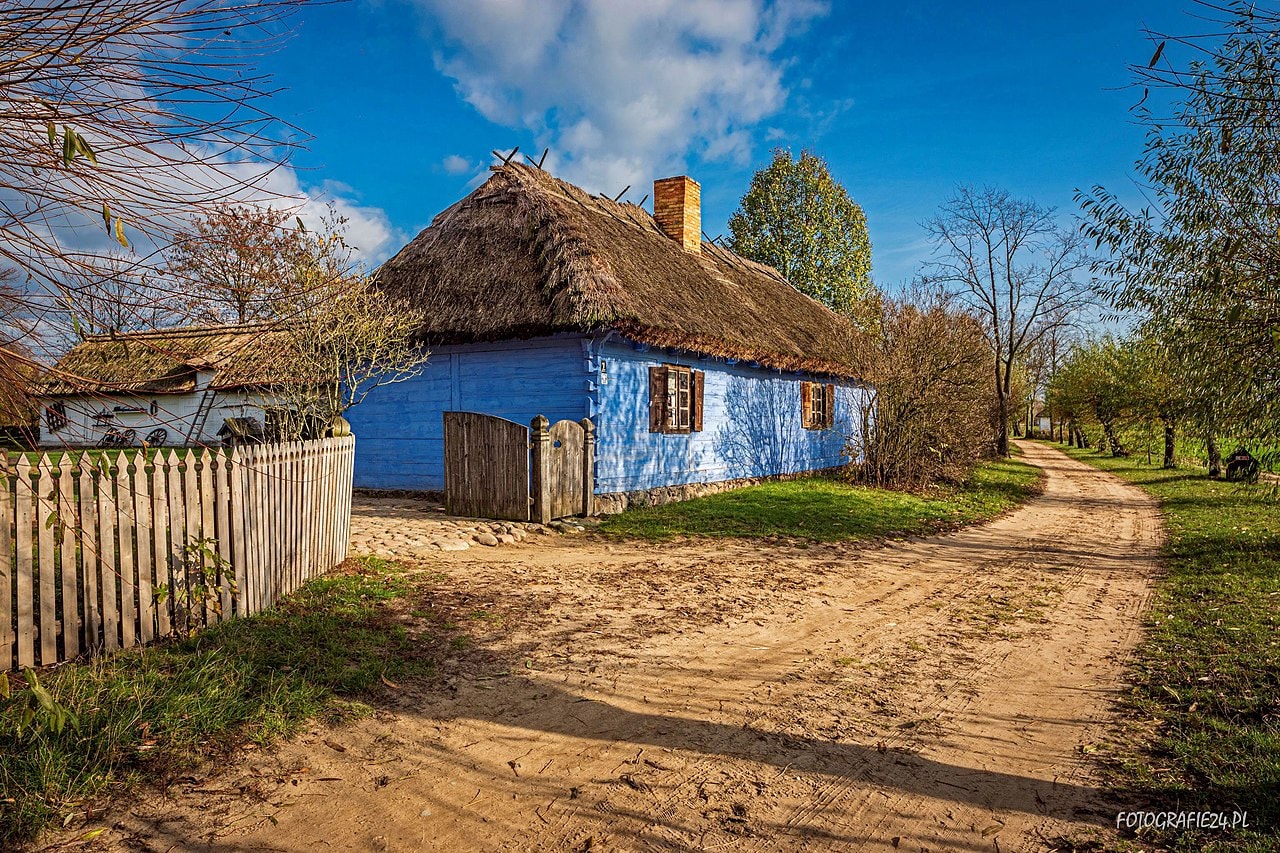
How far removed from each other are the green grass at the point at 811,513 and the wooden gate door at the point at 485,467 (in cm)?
155

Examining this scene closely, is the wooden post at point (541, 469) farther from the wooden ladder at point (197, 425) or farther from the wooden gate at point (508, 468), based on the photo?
the wooden ladder at point (197, 425)

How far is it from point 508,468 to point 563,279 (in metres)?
3.57

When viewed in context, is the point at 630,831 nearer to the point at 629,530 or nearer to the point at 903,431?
the point at 629,530

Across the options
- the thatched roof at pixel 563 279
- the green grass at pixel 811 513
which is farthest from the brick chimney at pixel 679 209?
the green grass at pixel 811 513

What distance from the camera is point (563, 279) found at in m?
12.2

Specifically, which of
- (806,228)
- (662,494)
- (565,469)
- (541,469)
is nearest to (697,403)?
(662,494)

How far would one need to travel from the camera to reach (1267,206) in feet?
20.9

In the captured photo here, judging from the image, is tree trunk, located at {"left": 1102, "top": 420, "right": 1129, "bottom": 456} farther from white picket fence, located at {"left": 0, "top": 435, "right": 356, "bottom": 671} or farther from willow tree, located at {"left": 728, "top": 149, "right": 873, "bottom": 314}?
white picket fence, located at {"left": 0, "top": 435, "right": 356, "bottom": 671}

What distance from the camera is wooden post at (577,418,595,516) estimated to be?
452 inches

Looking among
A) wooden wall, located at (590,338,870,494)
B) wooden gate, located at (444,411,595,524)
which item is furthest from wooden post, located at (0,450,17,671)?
wooden wall, located at (590,338,870,494)

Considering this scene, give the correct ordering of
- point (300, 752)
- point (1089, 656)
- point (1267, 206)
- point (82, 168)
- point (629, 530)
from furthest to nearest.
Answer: point (629, 530) < point (1267, 206) < point (1089, 656) < point (300, 752) < point (82, 168)

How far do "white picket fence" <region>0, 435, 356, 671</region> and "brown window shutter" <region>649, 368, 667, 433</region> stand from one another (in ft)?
25.3

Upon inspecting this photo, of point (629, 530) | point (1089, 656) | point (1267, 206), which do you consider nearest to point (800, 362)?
point (629, 530)

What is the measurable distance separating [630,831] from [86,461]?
3.62 m
